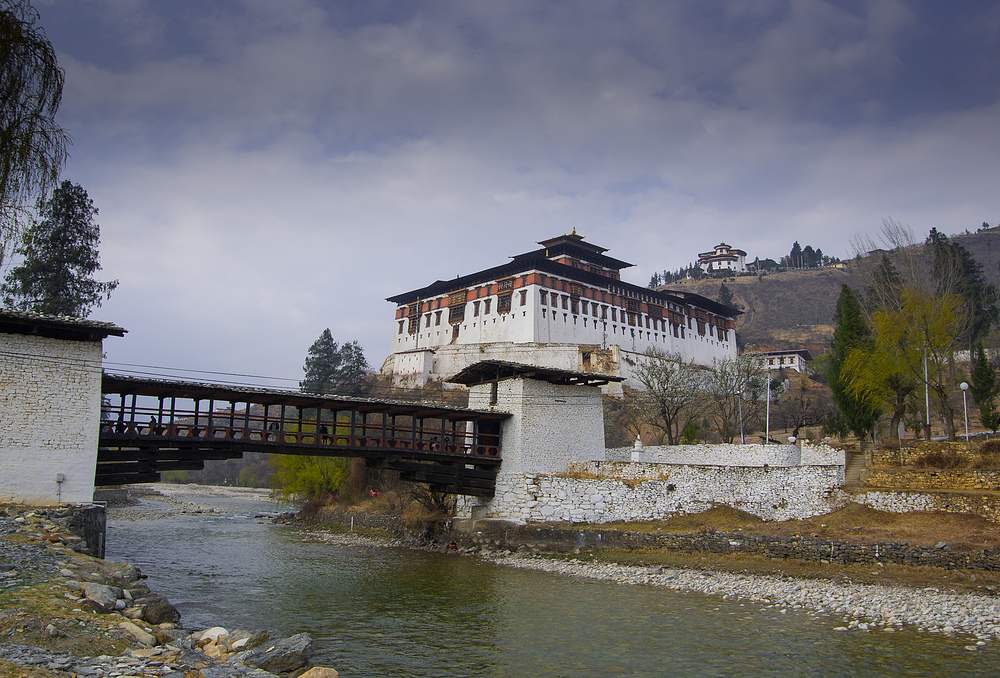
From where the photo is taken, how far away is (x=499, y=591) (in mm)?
18672

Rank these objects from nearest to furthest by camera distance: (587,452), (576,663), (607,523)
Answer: (576,663), (607,523), (587,452)

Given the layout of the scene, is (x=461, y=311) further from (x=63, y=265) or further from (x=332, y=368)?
(x=63, y=265)

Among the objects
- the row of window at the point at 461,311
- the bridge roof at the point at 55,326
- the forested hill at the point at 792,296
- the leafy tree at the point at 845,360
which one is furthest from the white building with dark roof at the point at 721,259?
the bridge roof at the point at 55,326

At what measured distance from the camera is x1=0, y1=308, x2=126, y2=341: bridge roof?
17016mm

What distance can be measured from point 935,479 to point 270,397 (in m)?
21.8

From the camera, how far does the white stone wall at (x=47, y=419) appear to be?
17.0 metres

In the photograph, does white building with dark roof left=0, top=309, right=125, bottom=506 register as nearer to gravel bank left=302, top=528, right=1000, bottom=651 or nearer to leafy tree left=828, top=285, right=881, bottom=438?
gravel bank left=302, top=528, right=1000, bottom=651

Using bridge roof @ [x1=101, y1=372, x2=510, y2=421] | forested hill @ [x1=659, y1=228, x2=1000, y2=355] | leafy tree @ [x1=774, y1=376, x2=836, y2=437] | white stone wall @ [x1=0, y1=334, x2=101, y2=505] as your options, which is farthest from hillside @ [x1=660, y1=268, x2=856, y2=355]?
white stone wall @ [x1=0, y1=334, x2=101, y2=505]

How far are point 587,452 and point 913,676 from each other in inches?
681

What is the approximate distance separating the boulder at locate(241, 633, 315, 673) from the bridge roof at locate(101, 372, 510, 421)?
11.4m

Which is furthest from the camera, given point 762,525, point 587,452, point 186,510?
point 186,510

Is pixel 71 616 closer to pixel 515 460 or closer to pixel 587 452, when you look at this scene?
pixel 515 460

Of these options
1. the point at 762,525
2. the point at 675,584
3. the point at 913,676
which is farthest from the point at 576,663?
the point at 762,525

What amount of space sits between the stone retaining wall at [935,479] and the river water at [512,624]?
31.5 feet
